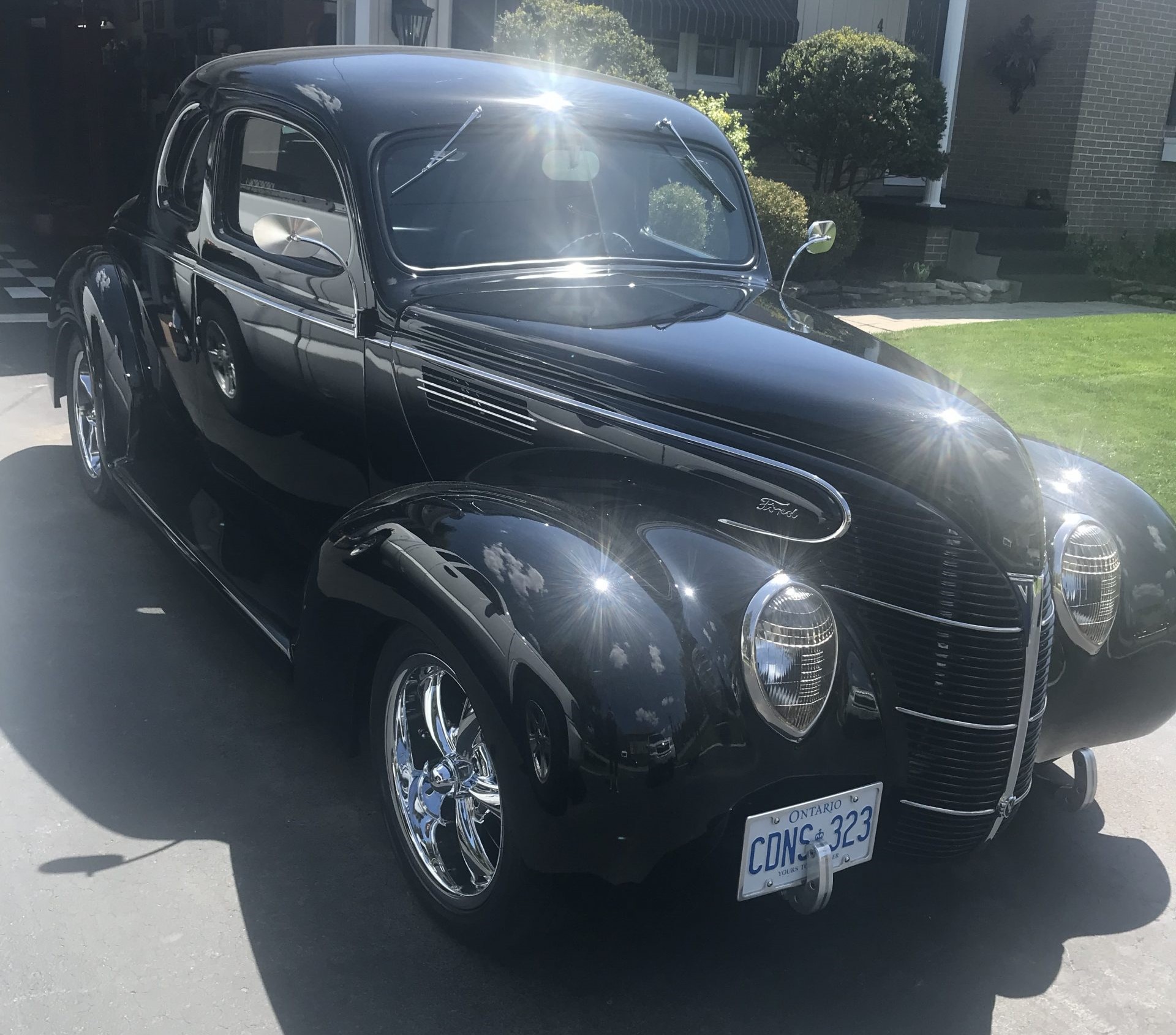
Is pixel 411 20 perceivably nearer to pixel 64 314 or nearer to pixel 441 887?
pixel 64 314

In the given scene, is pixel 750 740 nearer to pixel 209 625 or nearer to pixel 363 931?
pixel 363 931

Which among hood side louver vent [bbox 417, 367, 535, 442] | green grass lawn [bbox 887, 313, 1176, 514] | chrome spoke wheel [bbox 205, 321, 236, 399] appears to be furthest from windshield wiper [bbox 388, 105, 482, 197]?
green grass lawn [bbox 887, 313, 1176, 514]

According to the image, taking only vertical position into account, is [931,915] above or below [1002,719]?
below

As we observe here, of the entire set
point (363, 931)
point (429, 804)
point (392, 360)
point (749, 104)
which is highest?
point (749, 104)

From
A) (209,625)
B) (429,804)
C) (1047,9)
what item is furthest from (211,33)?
(429,804)

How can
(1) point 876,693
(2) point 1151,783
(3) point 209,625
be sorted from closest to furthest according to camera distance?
(1) point 876,693 < (2) point 1151,783 < (3) point 209,625

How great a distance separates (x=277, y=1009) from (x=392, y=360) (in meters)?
1.61

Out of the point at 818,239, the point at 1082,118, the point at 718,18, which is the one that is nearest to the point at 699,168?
the point at 818,239

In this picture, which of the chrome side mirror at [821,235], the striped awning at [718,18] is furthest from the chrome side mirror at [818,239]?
the striped awning at [718,18]

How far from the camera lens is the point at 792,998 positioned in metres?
2.65

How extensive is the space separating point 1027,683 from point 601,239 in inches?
70.9

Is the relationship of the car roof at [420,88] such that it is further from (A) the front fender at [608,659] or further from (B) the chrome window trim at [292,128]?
(A) the front fender at [608,659]

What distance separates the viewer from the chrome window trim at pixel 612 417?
2.54 metres

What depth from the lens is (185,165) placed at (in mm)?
4316
